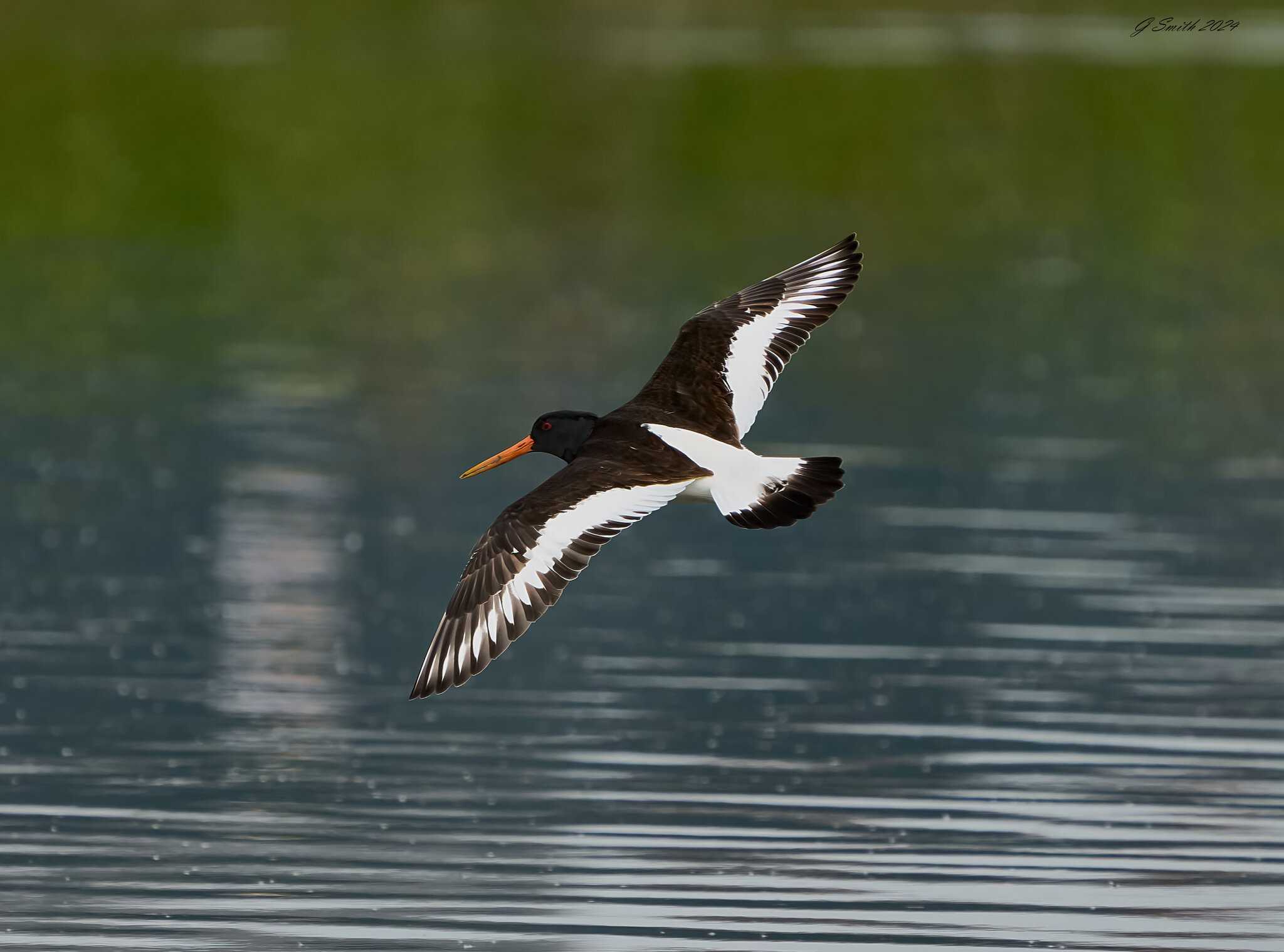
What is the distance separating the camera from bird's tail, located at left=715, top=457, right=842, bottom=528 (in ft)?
35.8

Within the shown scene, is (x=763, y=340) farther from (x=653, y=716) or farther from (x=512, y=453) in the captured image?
(x=653, y=716)

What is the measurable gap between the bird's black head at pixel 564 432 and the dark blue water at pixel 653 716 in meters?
1.58

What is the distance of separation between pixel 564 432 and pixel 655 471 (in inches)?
39.1

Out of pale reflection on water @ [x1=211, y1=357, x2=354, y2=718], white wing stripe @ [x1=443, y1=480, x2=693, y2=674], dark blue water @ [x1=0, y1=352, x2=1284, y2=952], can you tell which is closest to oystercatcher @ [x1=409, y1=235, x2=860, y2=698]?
white wing stripe @ [x1=443, y1=480, x2=693, y2=674]

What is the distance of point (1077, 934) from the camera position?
9719 mm

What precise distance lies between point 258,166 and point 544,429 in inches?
1366

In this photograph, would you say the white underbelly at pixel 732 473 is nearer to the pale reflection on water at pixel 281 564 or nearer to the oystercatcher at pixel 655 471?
the oystercatcher at pixel 655 471

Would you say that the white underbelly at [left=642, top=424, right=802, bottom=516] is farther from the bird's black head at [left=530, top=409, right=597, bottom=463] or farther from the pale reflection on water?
the pale reflection on water

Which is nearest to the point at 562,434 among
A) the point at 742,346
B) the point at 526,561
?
the point at 742,346

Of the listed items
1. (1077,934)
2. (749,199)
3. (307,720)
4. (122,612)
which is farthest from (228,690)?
(749,199)

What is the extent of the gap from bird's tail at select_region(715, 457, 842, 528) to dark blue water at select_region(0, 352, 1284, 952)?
4.65 ft

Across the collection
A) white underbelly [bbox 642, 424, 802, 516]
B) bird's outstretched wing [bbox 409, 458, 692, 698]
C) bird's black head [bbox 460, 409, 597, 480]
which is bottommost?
bird's outstretched wing [bbox 409, 458, 692, 698]

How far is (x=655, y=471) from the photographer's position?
436 inches

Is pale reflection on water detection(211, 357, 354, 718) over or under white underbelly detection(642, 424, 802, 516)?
over
